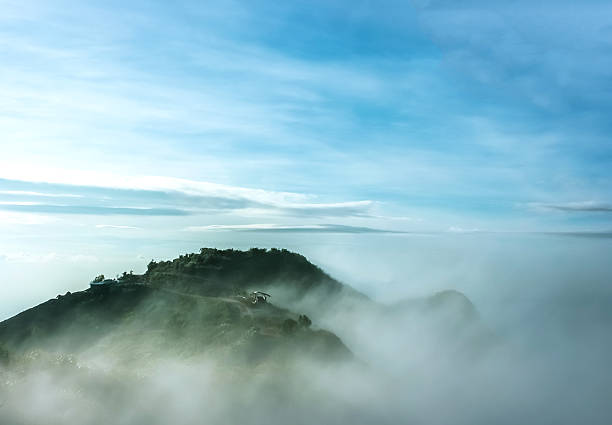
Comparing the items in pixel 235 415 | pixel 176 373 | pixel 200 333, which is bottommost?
pixel 235 415

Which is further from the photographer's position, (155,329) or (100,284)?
(100,284)

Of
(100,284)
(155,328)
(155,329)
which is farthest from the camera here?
(100,284)

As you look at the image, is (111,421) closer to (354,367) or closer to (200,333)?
(200,333)

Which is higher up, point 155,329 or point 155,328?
point 155,328

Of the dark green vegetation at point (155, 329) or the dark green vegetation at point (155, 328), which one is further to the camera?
the dark green vegetation at point (155, 328)

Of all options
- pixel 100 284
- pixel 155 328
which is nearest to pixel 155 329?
pixel 155 328

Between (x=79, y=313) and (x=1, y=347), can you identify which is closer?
(x=1, y=347)

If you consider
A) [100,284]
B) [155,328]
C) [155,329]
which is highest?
[100,284]

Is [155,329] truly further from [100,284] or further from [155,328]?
[100,284]

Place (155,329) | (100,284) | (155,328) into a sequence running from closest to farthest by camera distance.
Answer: (155,329)
(155,328)
(100,284)

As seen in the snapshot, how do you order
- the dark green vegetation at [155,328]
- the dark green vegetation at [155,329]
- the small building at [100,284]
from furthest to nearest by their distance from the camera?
the small building at [100,284] → the dark green vegetation at [155,328] → the dark green vegetation at [155,329]

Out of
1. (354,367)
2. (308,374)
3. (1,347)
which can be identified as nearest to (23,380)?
(1,347)
